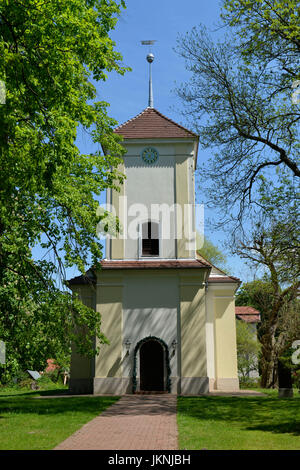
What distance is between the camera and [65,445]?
31.1 ft

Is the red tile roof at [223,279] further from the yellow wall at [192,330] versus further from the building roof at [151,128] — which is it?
the building roof at [151,128]

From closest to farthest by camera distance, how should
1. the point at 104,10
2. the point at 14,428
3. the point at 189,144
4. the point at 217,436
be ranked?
the point at 217,436
the point at 14,428
the point at 104,10
the point at 189,144

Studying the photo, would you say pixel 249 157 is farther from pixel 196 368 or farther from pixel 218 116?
pixel 196 368

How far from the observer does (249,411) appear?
590 inches

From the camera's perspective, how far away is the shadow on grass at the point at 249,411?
479 inches

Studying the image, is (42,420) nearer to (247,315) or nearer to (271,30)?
(271,30)

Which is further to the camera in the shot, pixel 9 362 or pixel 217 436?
pixel 9 362

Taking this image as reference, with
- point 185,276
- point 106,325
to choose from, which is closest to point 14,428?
point 106,325

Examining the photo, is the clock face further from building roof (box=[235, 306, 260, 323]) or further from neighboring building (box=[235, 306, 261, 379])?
building roof (box=[235, 306, 260, 323])

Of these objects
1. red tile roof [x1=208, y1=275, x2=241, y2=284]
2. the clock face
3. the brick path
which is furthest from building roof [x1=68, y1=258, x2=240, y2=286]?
the brick path

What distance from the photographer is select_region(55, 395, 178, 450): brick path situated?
9461 millimetres

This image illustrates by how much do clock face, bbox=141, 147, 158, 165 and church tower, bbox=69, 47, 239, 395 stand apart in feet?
0.17

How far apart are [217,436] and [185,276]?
39.3 ft

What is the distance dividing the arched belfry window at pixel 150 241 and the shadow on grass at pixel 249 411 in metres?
→ 7.39
